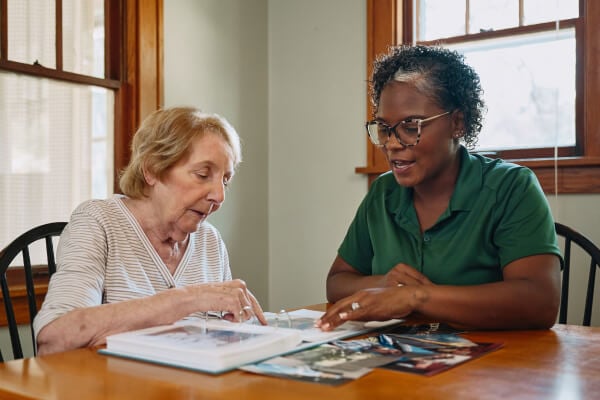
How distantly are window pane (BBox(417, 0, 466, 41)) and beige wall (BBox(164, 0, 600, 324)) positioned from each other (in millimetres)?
283

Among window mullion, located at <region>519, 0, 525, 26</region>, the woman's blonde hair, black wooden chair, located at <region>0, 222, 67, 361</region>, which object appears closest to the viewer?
black wooden chair, located at <region>0, 222, 67, 361</region>

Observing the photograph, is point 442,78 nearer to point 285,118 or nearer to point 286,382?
point 286,382

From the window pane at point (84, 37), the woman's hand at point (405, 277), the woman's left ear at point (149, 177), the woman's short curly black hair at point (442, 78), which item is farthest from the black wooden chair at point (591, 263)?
the window pane at point (84, 37)

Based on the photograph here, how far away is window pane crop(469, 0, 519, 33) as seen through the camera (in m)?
2.93

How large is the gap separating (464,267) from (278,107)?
205cm

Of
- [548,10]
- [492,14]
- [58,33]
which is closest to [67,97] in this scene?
[58,33]

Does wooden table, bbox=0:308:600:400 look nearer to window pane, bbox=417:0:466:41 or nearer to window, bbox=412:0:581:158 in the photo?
window, bbox=412:0:581:158

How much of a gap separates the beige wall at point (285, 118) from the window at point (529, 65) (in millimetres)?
200

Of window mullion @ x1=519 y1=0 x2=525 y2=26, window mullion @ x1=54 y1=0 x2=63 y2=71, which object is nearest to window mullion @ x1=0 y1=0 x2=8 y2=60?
window mullion @ x1=54 y1=0 x2=63 y2=71

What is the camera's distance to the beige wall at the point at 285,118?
129 inches

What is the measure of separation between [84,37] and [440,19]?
1.61 m

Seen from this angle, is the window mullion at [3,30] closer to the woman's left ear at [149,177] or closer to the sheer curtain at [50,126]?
the sheer curtain at [50,126]

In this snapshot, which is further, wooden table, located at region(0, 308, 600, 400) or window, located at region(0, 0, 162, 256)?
window, located at region(0, 0, 162, 256)

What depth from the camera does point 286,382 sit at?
980mm
